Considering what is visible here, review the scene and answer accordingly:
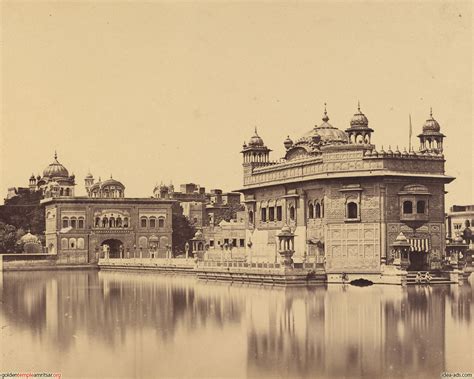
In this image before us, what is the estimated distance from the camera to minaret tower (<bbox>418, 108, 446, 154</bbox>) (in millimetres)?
38156

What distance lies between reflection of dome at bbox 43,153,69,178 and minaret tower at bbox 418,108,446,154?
4103 centimetres

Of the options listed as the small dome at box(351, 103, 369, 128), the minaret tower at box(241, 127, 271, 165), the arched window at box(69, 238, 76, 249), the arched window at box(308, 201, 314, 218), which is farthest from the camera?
the arched window at box(69, 238, 76, 249)

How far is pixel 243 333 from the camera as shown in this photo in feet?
63.1

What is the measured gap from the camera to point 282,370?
47.7 ft

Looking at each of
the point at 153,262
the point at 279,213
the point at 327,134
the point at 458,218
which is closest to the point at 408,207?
the point at 279,213

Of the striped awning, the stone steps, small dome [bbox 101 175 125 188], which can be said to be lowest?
the stone steps

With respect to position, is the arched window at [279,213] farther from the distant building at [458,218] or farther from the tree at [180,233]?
the distant building at [458,218]

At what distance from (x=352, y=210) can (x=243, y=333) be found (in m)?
17.3

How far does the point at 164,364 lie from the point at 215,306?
10.0 metres

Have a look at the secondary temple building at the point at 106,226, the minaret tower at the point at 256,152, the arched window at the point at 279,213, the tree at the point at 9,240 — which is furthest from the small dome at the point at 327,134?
the tree at the point at 9,240

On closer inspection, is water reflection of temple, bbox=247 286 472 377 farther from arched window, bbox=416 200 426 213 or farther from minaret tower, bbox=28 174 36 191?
minaret tower, bbox=28 174 36 191

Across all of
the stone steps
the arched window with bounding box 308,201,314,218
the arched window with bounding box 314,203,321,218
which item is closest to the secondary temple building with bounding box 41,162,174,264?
the arched window with bounding box 308,201,314,218

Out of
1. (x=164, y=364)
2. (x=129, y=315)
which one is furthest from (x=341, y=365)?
(x=129, y=315)

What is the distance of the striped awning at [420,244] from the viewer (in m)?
35.2
